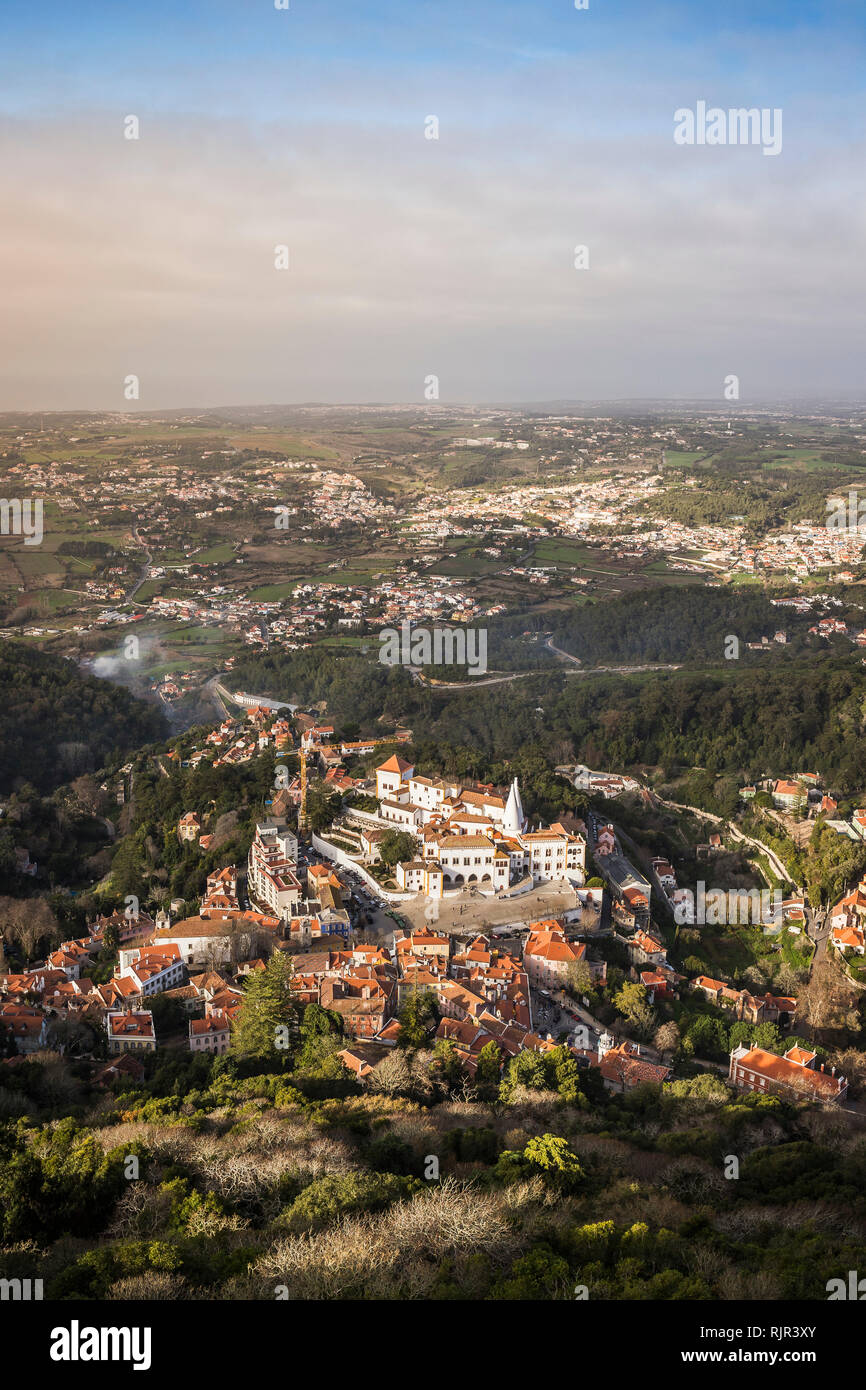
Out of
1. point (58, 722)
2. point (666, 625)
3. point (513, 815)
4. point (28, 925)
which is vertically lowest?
point (28, 925)

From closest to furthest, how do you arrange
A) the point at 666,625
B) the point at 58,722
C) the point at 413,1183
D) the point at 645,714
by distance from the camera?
the point at 413,1183, the point at 58,722, the point at 645,714, the point at 666,625

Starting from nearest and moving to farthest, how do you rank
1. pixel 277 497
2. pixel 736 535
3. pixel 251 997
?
pixel 251 997
pixel 736 535
pixel 277 497

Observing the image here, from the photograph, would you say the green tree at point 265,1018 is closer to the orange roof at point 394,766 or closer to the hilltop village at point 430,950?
the hilltop village at point 430,950

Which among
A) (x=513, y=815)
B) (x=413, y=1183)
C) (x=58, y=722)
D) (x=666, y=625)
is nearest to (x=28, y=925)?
(x=513, y=815)

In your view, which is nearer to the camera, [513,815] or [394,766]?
[513,815]

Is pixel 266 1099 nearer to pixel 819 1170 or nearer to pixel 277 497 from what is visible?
pixel 819 1170

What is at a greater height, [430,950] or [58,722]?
[58,722]

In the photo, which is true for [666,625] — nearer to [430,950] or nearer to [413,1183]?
[430,950]

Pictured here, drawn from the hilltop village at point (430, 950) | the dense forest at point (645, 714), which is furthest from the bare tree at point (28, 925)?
the dense forest at point (645, 714)
